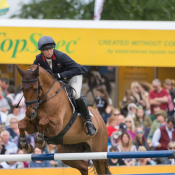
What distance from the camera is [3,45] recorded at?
814 cm

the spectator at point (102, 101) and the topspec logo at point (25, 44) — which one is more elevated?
the topspec logo at point (25, 44)

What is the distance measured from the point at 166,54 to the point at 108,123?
7.01 ft

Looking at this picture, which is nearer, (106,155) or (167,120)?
(106,155)

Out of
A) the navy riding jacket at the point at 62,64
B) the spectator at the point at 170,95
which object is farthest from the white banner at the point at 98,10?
the navy riding jacket at the point at 62,64

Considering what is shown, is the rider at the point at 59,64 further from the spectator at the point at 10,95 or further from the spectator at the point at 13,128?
the spectator at the point at 10,95

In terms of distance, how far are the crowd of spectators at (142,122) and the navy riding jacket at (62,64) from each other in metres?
2.49

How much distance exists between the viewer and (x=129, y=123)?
7848 millimetres

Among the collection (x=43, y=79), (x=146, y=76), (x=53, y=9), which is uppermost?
(x=53, y=9)

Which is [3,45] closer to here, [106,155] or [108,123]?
[108,123]

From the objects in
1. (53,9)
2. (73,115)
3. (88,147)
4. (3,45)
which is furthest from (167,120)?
(53,9)

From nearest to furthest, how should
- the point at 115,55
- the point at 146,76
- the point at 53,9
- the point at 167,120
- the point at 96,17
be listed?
the point at 167,120, the point at 115,55, the point at 96,17, the point at 146,76, the point at 53,9

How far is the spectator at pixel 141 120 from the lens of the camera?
8.31 m

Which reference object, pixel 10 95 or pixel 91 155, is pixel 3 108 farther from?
pixel 91 155

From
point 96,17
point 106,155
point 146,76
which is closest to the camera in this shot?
point 106,155
